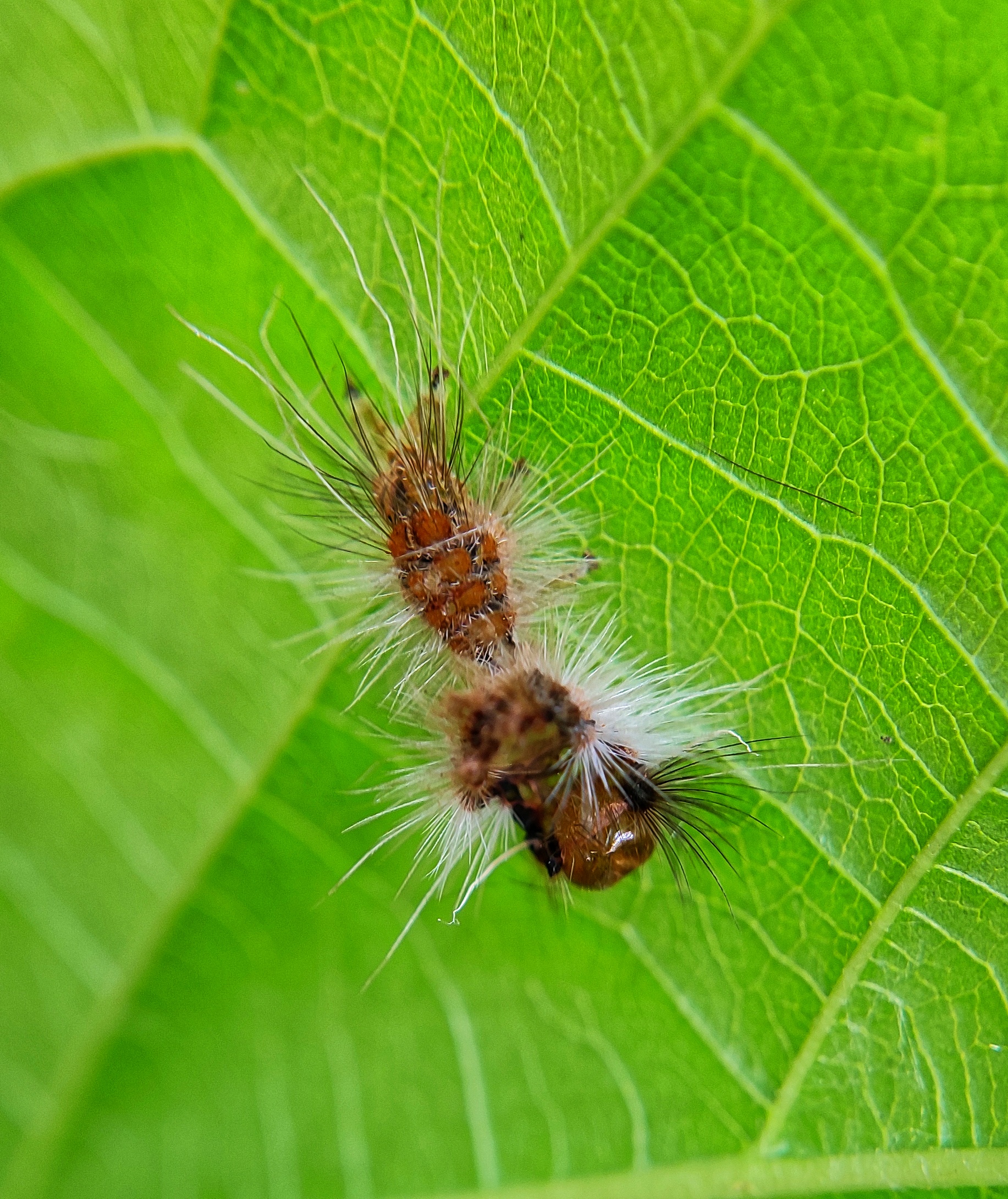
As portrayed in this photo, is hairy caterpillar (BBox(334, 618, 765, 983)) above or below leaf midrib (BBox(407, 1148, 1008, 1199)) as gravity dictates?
above

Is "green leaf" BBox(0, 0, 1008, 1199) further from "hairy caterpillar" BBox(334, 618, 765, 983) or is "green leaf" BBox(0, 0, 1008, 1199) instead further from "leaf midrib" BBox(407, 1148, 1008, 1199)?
"hairy caterpillar" BBox(334, 618, 765, 983)

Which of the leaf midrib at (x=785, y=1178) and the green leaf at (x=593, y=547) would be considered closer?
the green leaf at (x=593, y=547)

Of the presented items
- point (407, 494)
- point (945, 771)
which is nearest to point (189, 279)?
point (407, 494)

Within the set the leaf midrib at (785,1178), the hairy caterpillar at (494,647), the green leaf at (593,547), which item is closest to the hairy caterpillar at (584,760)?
the hairy caterpillar at (494,647)

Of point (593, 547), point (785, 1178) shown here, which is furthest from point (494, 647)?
point (785, 1178)

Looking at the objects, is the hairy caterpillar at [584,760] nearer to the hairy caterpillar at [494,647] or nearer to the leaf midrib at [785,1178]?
the hairy caterpillar at [494,647]

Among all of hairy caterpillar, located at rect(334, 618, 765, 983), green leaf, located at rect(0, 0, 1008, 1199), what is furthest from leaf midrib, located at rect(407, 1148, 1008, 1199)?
hairy caterpillar, located at rect(334, 618, 765, 983)

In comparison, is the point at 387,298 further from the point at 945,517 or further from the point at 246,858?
the point at 246,858

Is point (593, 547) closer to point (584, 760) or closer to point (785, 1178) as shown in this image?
point (584, 760)
